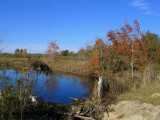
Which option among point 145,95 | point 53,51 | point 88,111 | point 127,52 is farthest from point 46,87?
point 53,51

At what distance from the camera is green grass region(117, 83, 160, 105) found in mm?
6677

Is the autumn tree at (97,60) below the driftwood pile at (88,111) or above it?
above

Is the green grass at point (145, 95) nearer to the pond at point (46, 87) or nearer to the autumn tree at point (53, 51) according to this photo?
the pond at point (46, 87)

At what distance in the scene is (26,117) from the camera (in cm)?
547

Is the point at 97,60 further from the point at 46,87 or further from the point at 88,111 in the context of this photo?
the point at 88,111

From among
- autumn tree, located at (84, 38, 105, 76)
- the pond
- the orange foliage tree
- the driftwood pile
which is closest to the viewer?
the pond

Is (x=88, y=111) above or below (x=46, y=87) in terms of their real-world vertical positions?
below

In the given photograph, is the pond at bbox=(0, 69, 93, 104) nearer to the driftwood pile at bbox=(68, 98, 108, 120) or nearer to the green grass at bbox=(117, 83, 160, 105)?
the driftwood pile at bbox=(68, 98, 108, 120)

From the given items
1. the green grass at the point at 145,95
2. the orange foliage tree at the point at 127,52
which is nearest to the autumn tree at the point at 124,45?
the orange foliage tree at the point at 127,52

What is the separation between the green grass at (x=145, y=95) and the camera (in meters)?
6.68

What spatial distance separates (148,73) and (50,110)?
6.23m

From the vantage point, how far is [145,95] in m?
7.56

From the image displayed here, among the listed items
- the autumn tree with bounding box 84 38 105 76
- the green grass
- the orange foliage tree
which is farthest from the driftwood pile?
the autumn tree with bounding box 84 38 105 76

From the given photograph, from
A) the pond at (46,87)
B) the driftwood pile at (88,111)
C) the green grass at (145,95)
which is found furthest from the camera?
the green grass at (145,95)
